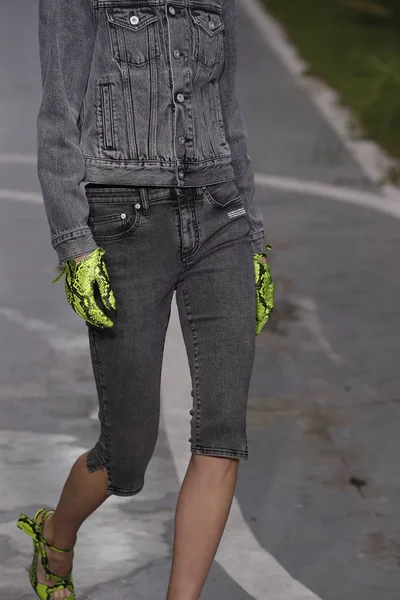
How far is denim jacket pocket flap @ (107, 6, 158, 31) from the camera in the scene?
3.82 meters

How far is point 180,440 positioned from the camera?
5879 mm

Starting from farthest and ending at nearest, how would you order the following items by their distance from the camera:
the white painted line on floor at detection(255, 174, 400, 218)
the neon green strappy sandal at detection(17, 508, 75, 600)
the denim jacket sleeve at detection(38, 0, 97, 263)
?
1. the white painted line on floor at detection(255, 174, 400, 218)
2. the neon green strappy sandal at detection(17, 508, 75, 600)
3. the denim jacket sleeve at detection(38, 0, 97, 263)

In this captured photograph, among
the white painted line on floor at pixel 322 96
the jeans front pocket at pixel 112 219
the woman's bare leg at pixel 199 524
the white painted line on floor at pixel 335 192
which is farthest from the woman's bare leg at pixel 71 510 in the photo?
the white painted line on floor at pixel 322 96

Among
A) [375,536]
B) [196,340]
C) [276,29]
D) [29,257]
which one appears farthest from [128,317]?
[276,29]

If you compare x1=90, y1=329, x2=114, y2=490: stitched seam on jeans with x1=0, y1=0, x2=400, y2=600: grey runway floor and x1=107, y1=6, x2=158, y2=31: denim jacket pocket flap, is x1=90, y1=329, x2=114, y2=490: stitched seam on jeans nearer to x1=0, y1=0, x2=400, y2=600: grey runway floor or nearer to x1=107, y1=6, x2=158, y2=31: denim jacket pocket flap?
x1=0, y1=0, x2=400, y2=600: grey runway floor

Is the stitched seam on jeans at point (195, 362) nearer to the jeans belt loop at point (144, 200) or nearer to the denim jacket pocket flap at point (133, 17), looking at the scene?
the jeans belt loop at point (144, 200)

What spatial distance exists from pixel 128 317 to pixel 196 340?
0.64ft

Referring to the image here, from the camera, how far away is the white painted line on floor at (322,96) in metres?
11.2

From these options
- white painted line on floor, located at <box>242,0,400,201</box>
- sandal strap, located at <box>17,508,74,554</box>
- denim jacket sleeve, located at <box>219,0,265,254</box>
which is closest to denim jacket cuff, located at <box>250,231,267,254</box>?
denim jacket sleeve, located at <box>219,0,265,254</box>

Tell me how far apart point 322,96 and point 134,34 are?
10.2 m

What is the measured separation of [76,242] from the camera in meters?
3.80

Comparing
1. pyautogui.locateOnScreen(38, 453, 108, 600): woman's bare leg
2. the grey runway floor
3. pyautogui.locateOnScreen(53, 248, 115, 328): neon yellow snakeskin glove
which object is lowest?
the grey runway floor

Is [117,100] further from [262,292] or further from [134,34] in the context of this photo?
[262,292]

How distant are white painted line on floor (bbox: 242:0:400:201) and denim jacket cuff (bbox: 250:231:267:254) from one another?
600cm
